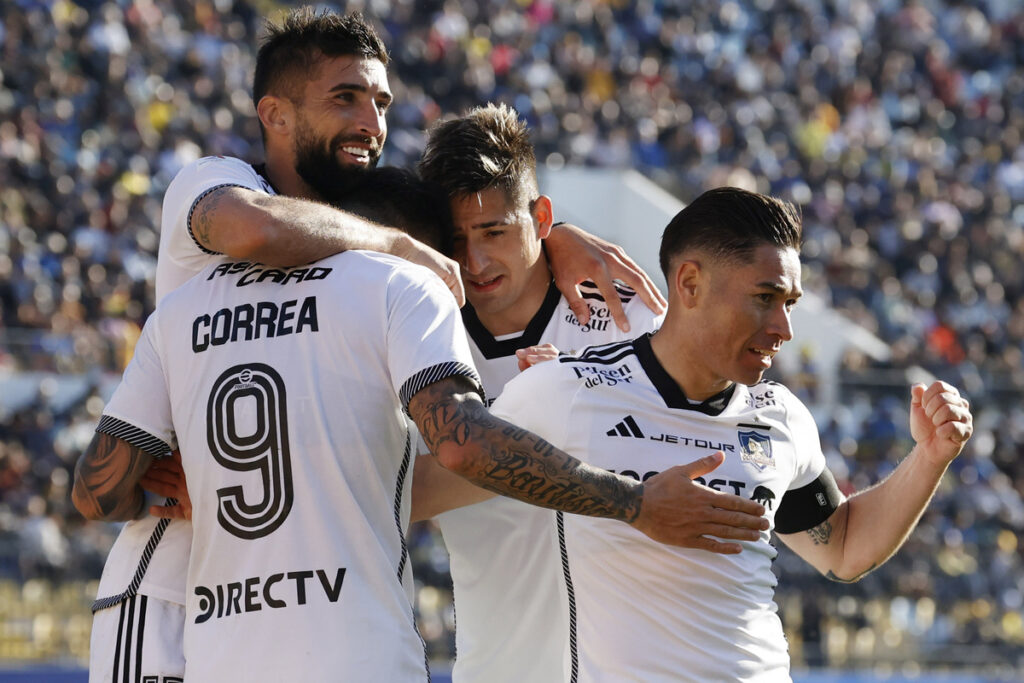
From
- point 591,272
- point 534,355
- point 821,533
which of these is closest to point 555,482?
point 534,355

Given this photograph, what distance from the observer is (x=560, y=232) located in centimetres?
511

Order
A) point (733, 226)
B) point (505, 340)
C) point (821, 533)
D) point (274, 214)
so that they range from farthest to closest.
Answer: point (505, 340) < point (821, 533) < point (733, 226) < point (274, 214)

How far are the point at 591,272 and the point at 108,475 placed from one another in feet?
6.03

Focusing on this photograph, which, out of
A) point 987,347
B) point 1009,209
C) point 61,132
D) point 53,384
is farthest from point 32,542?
point 1009,209

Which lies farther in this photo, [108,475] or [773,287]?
[773,287]

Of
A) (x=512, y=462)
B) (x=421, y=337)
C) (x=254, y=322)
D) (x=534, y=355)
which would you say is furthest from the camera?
(x=534, y=355)

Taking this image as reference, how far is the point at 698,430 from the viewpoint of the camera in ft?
12.9

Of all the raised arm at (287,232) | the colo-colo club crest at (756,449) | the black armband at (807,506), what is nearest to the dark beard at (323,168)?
the raised arm at (287,232)

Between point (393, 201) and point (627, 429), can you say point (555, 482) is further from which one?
point (393, 201)

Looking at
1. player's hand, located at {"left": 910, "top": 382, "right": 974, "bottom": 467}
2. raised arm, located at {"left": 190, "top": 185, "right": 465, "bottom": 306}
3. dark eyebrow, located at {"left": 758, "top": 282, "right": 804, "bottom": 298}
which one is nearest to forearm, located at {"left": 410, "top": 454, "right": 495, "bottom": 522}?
raised arm, located at {"left": 190, "top": 185, "right": 465, "bottom": 306}

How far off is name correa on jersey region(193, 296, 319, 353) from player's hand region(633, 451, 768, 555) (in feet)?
2.99

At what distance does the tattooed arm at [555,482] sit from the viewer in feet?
11.0

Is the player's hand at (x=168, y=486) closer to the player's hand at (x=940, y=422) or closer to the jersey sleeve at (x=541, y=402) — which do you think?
the jersey sleeve at (x=541, y=402)

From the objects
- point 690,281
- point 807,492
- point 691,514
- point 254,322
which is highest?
point 690,281
